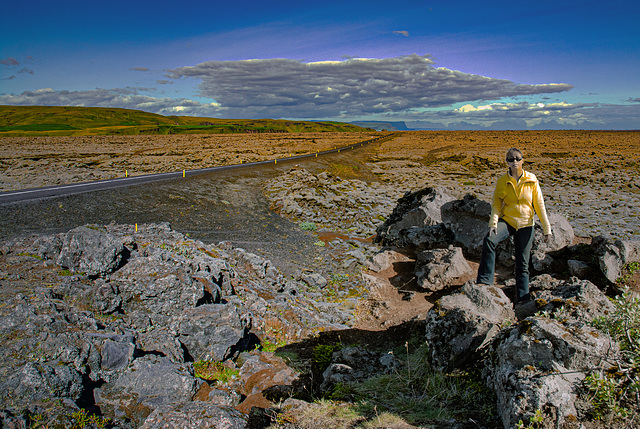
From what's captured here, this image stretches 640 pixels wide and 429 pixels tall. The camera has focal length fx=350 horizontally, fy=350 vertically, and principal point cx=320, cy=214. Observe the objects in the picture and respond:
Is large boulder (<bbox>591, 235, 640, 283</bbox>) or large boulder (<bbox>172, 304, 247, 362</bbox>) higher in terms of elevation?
large boulder (<bbox>591, 235, 640, 283</bbox>)

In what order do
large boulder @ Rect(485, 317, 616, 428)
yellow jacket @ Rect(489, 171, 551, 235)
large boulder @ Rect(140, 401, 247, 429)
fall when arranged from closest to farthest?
large boulder @ Rect(485, 317, 616, 428)
large boulder @ Rect(140, 401, 247, 429)
yellow jacket @ Rect(489, 171, 551, 235)

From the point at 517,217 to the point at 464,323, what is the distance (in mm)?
2362

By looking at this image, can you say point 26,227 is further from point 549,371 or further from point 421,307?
point 549,371

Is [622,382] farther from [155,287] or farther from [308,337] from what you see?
[155,287]

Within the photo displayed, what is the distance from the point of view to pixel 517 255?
623 cm

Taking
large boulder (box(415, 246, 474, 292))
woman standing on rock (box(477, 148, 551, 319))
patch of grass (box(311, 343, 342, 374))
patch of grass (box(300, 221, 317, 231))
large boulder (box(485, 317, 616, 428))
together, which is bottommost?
patch of grass (box(311, 343, 342, 374))

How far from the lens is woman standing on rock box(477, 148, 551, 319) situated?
5.99 metres

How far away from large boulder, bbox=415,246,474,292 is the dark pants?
2.16 m

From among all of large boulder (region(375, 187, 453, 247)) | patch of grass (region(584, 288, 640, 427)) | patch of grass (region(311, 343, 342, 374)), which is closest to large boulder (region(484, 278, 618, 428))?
patch of grass (region(584, 288, 640, 427))

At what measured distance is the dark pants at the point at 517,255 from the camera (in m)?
6.15

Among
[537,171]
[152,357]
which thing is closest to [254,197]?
[152,357]

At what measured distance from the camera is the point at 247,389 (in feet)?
19.8

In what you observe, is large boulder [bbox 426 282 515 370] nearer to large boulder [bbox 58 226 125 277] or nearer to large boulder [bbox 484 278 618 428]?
large boulder [bbox 484 278 618 428]

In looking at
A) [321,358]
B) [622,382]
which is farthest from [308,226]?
A: [622,382]
